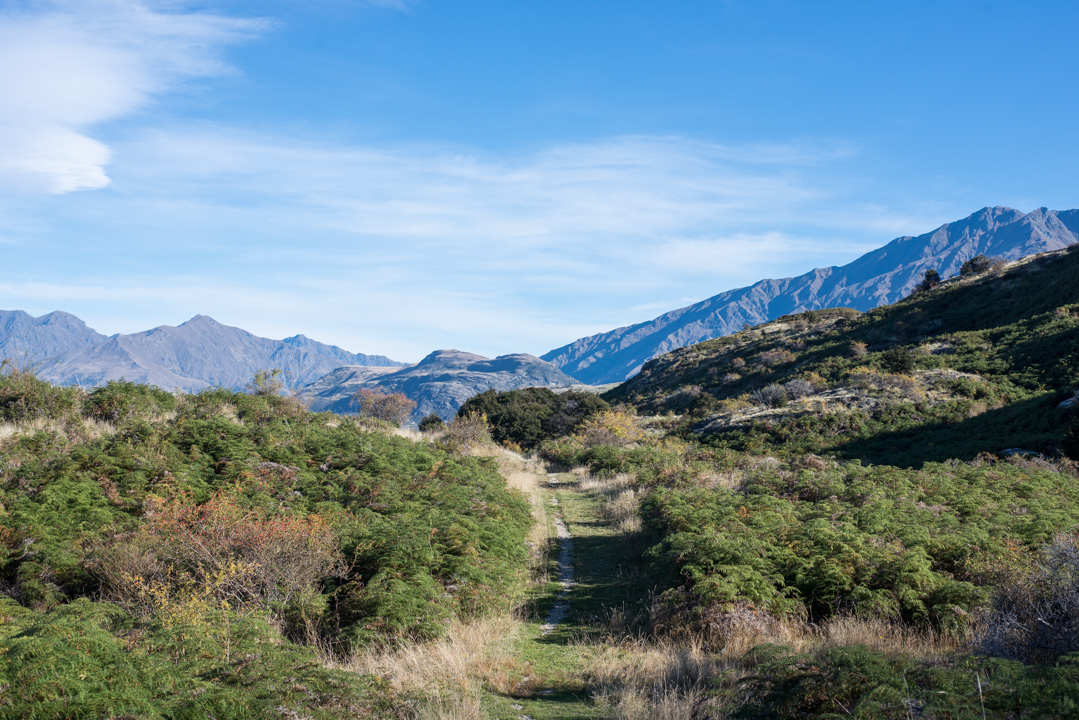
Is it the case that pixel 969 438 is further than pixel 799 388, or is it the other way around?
pixel 799 388

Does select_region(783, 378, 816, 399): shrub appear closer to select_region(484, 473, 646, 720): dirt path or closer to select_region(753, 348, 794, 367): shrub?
select_region(753, 348, 794, 367): shrub

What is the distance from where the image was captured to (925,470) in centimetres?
1806

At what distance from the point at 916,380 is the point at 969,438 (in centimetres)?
907

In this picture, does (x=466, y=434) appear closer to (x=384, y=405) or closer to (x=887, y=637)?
(x=384, y=405)

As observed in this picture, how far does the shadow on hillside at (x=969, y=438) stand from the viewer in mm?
23703

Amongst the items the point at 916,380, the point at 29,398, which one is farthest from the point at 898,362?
the point at 29,398

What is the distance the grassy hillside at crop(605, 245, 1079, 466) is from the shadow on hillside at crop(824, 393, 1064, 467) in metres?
0.07

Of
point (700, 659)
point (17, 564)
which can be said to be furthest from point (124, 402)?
point (700, 659)

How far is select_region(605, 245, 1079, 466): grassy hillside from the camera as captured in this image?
27.2 meters

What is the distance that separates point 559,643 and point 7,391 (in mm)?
16650

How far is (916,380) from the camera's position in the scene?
1359 inches

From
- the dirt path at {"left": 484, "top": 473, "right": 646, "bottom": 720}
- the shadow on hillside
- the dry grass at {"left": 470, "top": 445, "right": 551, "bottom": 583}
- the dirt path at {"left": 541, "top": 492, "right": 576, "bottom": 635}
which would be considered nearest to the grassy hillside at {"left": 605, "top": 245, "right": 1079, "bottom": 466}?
the shadow on hillside

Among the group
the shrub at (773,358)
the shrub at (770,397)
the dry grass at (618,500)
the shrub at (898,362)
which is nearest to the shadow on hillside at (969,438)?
the shrub at (770,397)

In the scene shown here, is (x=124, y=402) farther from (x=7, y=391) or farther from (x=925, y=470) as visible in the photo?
(x=925, y=470)
